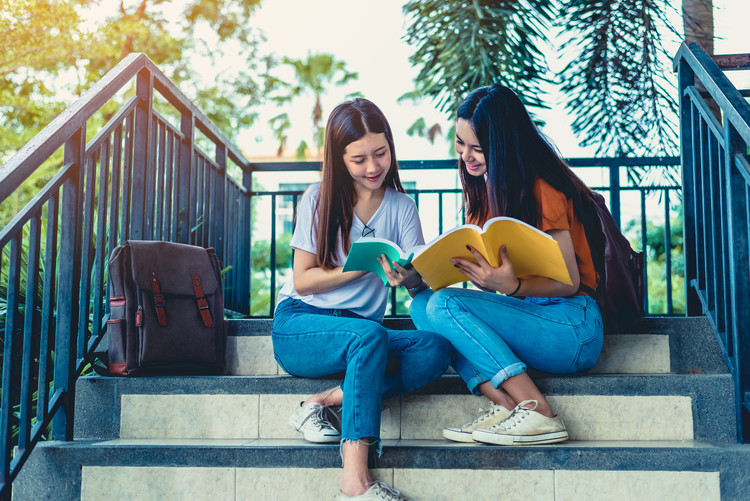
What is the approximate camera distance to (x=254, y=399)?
2.06 meters

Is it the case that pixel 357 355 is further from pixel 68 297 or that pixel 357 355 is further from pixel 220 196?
pixel 220 196

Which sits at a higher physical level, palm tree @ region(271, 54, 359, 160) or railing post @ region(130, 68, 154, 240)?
palm tree @ region(271, 54, 359, 160)

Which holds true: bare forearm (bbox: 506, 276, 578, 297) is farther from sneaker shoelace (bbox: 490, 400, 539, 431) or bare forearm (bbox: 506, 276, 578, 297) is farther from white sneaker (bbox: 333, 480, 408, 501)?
white sneaker (bbox: 333, 480, 408, 501)

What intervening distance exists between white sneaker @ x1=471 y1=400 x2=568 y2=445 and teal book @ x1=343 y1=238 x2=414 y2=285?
50cm

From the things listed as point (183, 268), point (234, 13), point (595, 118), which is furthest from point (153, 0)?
point (183, 268)

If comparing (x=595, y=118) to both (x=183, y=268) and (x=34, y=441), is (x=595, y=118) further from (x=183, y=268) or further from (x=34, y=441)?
(x=34, y=441)

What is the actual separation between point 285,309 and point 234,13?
11073mm

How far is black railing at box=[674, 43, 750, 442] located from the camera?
1896 millimetres

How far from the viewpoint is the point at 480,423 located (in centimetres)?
185

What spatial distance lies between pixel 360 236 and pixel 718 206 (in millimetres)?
1182

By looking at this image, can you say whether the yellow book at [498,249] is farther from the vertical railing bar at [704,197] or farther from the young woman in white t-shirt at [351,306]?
the vertical railing bar at [704,197]

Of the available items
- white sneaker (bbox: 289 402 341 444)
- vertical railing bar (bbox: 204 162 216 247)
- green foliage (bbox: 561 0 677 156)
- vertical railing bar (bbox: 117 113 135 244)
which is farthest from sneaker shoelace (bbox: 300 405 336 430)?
green foliage (bbox: 561 0 677 156)

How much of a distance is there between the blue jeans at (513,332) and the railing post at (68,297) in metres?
1.10

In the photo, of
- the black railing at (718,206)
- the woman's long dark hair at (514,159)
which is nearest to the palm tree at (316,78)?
the black railing at (718,206)
